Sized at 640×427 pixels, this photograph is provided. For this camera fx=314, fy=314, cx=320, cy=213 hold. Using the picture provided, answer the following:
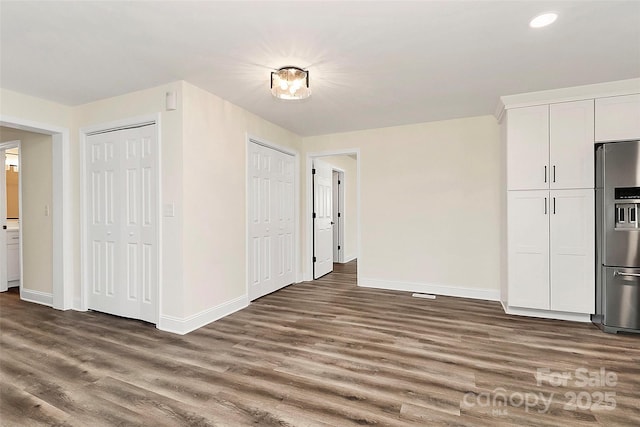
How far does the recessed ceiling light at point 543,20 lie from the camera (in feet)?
6.64

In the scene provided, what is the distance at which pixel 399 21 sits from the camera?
2.08 metres

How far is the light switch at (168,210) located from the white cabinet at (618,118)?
4.29m

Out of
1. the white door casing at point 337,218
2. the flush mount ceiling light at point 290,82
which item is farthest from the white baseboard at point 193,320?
the white door casing at point 337,218

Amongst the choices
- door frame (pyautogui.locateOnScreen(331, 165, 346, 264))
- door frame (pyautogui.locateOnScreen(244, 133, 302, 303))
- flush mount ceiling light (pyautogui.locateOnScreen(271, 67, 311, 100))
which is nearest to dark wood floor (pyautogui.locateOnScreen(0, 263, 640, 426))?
door frame (pyautogui.locateOnScreen(244, 133, 302, 303))

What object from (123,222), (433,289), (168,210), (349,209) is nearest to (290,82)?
(168,210)

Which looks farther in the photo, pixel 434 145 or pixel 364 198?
pixel 364 198

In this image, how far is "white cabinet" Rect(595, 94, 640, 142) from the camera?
3051 millimetres

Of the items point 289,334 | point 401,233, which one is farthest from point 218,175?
point 401,233

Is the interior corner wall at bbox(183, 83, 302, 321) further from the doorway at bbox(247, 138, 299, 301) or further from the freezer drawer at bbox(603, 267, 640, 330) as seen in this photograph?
the freezer drawer at bbox(603, 267, 640, 330)

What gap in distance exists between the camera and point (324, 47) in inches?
94.5

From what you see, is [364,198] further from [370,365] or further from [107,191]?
[107,191]

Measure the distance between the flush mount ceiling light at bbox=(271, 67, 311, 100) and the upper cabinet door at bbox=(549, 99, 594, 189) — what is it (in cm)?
264

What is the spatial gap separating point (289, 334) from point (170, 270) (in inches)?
52.6

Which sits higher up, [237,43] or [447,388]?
[237,43]
